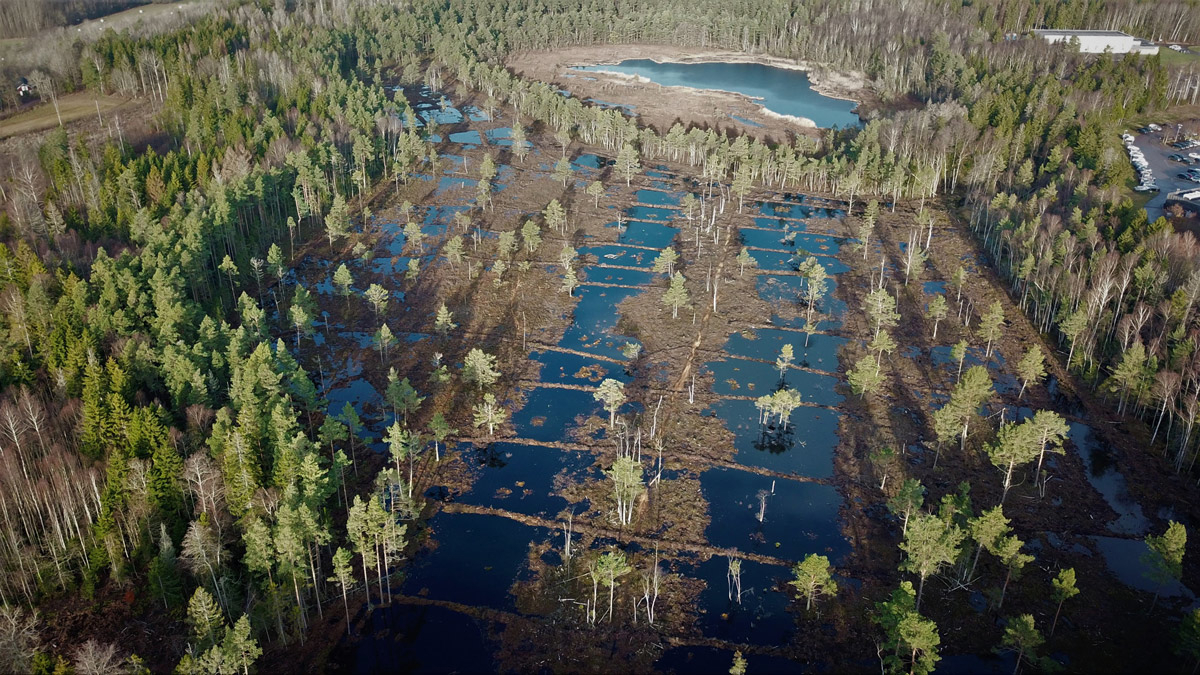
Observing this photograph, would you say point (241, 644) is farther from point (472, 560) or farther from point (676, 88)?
point (676, 88)

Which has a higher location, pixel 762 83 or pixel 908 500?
pixel 762 83

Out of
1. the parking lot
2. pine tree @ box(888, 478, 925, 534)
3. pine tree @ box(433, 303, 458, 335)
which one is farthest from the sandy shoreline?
pine tree @ box(888, 478, 925, 534)

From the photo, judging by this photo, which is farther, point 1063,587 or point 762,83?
Answer: point 762,83

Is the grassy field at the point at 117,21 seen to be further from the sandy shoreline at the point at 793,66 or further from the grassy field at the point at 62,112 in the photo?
the sandy shoreline at the point at 793,66

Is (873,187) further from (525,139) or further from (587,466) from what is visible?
(587,466)

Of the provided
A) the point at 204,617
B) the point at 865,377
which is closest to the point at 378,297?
the point at 204,617

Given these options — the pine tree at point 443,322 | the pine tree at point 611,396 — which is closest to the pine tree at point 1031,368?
the pine tree at point 611,396

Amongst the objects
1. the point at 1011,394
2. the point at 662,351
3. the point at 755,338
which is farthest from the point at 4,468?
the point at 1011,394
